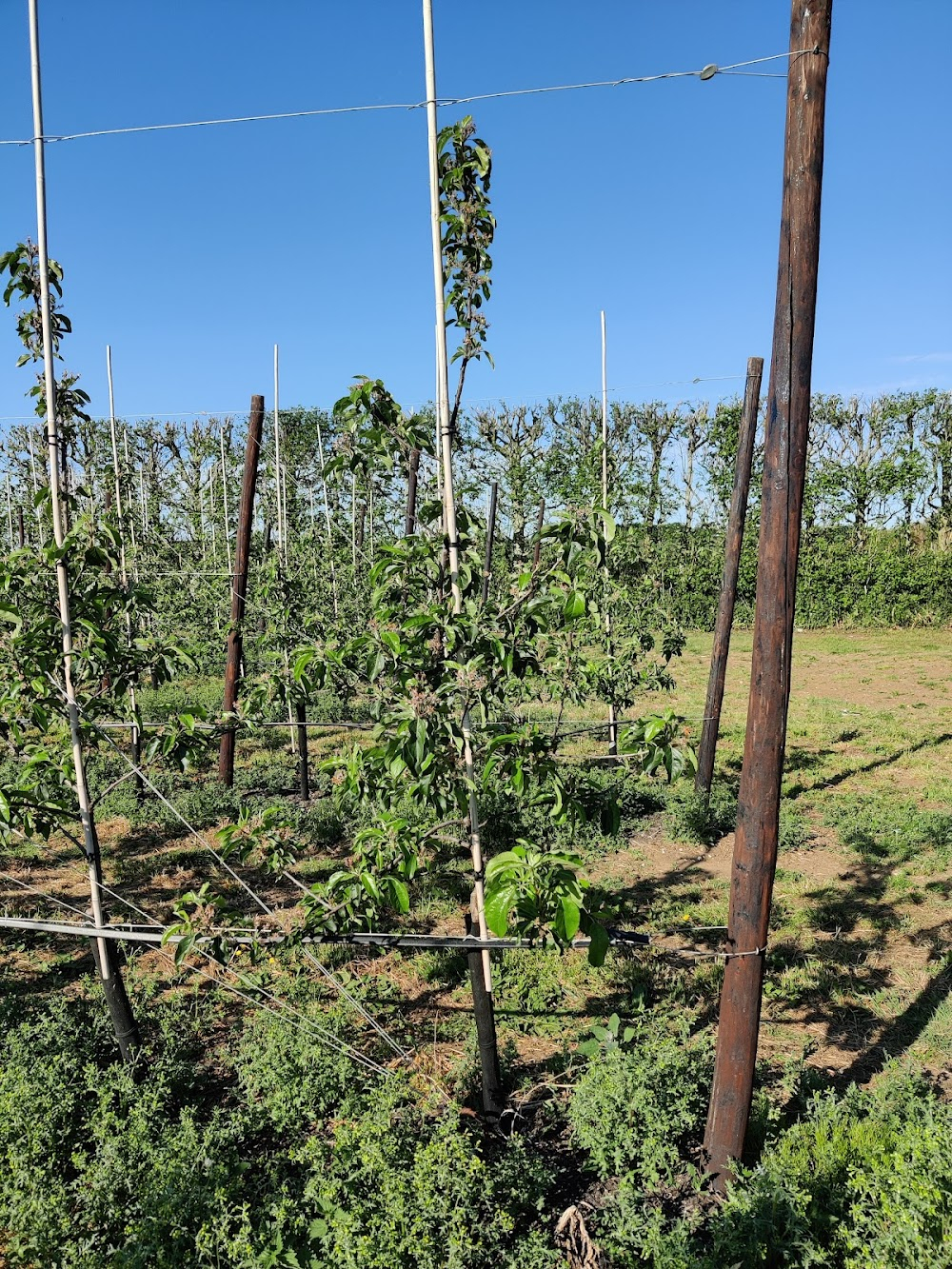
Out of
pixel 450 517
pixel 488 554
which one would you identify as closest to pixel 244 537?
pixel 488 554

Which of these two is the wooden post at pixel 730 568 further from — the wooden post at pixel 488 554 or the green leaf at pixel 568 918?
the green leaf at pixel 568 918

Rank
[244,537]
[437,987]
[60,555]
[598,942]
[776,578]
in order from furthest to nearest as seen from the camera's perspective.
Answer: [244,537]
[437,987]
[60,555]
[776,578]
[598,942]

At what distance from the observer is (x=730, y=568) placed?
7848 mm

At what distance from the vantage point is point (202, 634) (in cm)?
1026

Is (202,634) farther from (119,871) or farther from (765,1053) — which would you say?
(765,1053)

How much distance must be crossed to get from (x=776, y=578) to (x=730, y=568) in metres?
5.10

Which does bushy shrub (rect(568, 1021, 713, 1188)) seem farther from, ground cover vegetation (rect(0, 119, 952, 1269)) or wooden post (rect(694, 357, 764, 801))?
wooden post (rect(694, 357, 764, 801))

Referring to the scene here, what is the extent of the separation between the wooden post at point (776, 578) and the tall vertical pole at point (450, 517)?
3.12 feet

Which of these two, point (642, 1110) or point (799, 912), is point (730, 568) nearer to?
point (799, 912)

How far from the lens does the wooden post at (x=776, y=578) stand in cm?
280

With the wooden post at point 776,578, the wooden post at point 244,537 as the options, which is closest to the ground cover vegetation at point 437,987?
the wooden post at point 776,578

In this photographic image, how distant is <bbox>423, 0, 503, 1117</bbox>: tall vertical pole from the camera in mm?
2928

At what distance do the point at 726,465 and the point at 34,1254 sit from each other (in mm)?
24128

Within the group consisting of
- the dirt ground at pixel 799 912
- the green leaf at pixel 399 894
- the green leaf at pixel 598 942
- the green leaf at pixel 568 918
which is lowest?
the dirt ground at pixel 799 912
